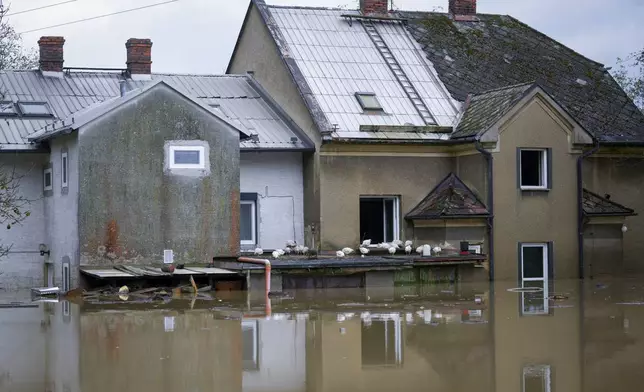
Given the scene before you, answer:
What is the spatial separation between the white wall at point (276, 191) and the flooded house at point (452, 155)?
36 cm

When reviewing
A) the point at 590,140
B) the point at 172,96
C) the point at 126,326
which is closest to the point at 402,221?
the point at 590,140

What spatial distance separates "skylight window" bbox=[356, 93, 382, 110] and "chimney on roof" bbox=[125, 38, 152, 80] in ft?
22.5

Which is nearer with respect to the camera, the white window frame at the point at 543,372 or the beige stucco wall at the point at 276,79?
the white window frame at the point at 543,372

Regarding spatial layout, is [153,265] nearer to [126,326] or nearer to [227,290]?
[227,290]

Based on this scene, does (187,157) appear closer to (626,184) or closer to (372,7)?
(372,7)

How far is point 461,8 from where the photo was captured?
38.2 m

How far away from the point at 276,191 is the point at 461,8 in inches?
436

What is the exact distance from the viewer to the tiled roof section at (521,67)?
3381cm

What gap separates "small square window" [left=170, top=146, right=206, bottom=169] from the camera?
27.2 metres

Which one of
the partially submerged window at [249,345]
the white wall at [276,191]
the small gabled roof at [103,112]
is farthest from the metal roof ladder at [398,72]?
the partially submerged window at [249,345]

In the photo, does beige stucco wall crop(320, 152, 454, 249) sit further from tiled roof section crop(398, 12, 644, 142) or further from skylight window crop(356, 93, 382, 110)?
tiled roof section crop(398, 12, 644, 142)

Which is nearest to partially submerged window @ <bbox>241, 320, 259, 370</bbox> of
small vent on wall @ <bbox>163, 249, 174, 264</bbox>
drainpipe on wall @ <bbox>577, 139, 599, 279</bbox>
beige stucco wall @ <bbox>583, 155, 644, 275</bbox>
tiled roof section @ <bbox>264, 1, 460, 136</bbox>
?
small vent on wall @ <bbox>163, 249, 174, 264</bbox>

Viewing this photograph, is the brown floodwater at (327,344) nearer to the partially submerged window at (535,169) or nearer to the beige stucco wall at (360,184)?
the beige stucco wall at (360,184)

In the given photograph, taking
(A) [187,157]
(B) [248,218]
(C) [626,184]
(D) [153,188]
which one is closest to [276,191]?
(B) [248,218]
